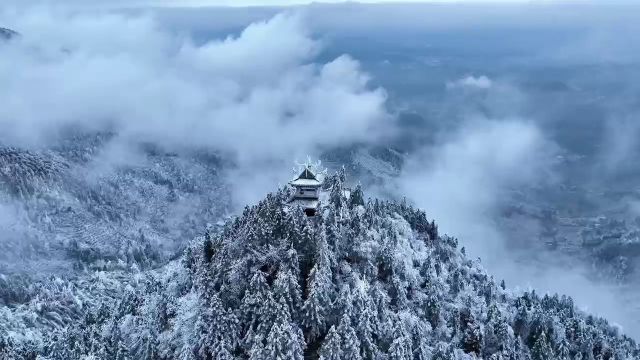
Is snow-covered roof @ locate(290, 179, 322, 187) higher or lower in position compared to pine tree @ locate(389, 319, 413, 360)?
higher

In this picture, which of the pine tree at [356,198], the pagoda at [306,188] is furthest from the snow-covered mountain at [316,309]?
the pagoda at [306,188]

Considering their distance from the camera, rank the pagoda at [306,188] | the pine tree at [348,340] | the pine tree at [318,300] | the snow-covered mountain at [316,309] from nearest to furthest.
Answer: the pine tree at [348,340] < the snow-covered mountain at [316,309] < the pine tree at [318,300] < the pagoda at [306,188]

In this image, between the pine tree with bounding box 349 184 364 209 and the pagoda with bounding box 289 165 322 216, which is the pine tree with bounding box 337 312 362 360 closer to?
the pagoda with bounding box 289 165 322 216

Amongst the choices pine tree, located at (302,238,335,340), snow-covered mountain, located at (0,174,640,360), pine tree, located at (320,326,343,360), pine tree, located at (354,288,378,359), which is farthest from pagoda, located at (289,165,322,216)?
pine tree, located at (320,326,343,360)

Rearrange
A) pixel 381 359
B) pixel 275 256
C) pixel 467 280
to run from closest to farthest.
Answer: pixel 381 359 → pixel 275 256 → pixel 467 280

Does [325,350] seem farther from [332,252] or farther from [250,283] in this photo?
[332,252]

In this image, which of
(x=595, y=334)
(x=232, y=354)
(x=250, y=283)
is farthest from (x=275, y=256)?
(x=595, y=334)

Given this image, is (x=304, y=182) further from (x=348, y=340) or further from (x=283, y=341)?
(x=283, y=341)

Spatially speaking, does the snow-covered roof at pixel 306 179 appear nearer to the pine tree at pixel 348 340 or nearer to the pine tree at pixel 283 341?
the pine tree at pixel 283 341

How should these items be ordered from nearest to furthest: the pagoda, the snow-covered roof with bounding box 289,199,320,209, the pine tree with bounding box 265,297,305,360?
the pine tree with bounding box 265,297,305,360 → the snow-covered roof with bounding box 289,199,320,209 → the pagoda
